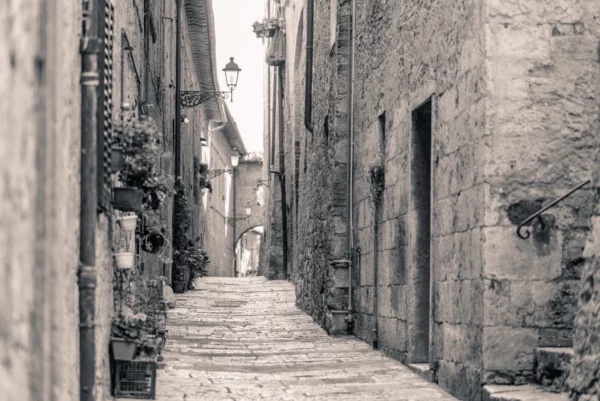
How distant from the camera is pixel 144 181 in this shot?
24.3 feet

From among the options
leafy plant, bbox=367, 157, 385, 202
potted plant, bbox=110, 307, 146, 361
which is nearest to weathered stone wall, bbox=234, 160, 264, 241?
leafy plant, bbox=367, 157, 385, 202

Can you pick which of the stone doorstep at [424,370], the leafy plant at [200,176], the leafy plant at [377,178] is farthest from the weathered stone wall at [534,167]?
the leafy plant at [200,176]

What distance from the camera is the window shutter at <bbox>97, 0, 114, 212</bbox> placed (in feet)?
20.6

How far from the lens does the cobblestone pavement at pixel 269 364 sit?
8078mm

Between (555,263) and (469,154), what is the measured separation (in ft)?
3.31

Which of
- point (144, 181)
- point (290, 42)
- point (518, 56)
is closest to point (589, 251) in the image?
point (518, 56)

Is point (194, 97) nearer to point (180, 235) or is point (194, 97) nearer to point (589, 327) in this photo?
point (180, 235)

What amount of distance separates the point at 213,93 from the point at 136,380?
1258 cm

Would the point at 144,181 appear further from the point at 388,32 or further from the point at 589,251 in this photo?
the point at 388,32

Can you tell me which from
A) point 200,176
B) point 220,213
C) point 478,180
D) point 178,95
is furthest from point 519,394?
point 220,213

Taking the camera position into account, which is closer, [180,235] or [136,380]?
[136,380]

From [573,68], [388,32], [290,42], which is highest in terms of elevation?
[290,42]

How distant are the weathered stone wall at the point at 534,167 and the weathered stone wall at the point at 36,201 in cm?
303

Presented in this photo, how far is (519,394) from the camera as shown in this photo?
6.58 meters
